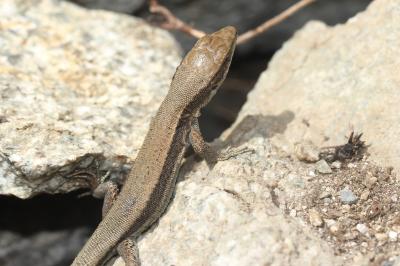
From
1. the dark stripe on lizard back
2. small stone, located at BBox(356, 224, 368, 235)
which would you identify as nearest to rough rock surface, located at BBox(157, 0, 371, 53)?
the dark stripe on lizard back

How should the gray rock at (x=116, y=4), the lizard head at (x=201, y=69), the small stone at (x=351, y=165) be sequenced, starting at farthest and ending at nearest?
the gray rock at (x=116, y=4) → the lizard head at (x=201, y=69) → the small stone at (x=351, y=165)

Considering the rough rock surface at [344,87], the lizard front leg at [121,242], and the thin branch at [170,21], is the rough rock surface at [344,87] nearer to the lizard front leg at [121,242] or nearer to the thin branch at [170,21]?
the thin branch at [170,21]

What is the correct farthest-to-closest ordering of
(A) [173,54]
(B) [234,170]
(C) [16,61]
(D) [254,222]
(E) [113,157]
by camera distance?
(A) [173,54] < (C) [16,61] < (E) [113,157] < (B) [234,170] < (D) [254,222]

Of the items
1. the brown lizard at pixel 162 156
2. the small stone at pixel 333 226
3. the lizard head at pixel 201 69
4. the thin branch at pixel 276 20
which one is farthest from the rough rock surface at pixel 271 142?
the lizard head at pixel 201 69

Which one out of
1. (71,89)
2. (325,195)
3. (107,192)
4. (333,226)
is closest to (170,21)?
(71,89)

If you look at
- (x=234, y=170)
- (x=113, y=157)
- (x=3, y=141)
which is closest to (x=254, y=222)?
(x=234, y=170)

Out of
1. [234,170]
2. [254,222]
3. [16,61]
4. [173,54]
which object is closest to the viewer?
[254,222]

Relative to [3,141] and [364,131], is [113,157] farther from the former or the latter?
[364,131]
